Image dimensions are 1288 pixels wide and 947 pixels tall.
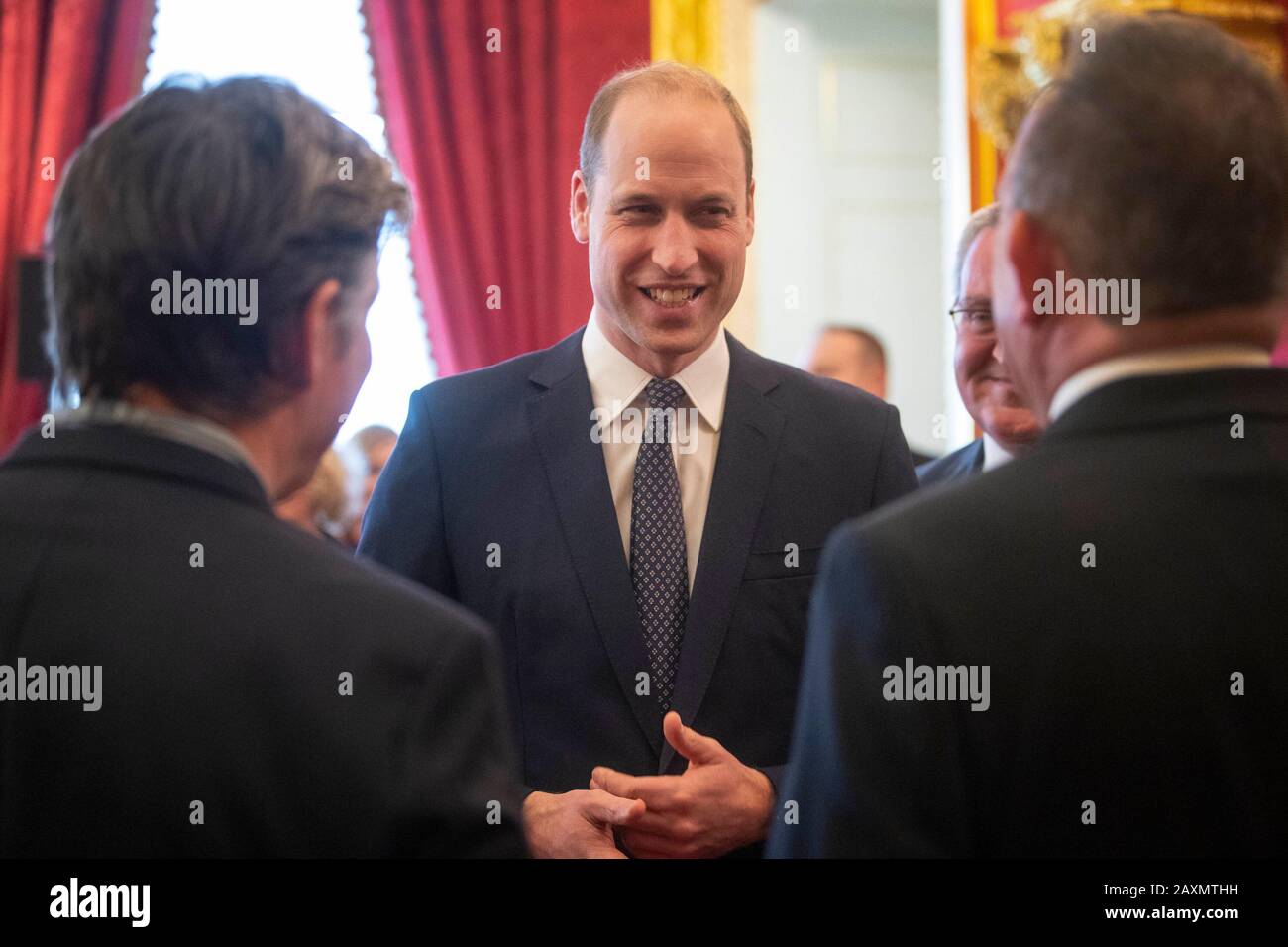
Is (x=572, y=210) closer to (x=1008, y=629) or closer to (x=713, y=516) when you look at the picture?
(x=713, y=516)

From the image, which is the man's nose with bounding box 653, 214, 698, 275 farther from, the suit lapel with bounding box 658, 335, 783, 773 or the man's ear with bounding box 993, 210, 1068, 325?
the man's ear with bounding box 993, 210, 1068, 325

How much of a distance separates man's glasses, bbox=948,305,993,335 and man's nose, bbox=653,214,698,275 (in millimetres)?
607

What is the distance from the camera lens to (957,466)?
302cm

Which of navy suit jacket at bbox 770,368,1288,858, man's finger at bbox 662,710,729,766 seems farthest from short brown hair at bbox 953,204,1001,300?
navy suit jacket at bbox 770,368,1288,858

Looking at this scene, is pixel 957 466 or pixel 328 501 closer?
pixel 957 466

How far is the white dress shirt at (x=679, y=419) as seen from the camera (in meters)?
2.24

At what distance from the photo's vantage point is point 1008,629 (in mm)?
1243

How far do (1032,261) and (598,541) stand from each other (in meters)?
1.00

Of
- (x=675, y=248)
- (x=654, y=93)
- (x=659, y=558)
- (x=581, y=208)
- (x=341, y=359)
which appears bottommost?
(x=659, y=558)

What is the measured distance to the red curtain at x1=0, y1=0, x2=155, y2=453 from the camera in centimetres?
561

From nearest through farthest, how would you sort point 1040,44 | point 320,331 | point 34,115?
point 320,331 < point 1040,44 < point 34,115

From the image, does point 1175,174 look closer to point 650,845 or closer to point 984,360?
point 650,845

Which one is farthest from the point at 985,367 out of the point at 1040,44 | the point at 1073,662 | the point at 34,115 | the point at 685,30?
the point at 34,115
